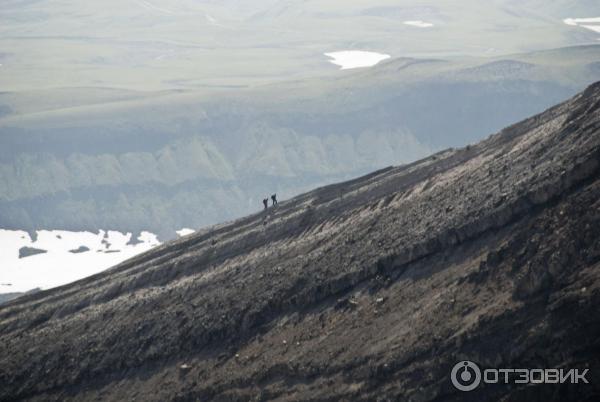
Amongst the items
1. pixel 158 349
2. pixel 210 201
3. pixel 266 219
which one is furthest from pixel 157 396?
pixel 210 201

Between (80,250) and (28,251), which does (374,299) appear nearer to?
(80,250)

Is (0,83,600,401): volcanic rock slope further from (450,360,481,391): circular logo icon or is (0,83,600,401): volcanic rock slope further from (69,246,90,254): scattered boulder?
(69,246,90,254): scattered boulder

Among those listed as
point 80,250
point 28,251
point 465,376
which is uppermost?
point 465,376

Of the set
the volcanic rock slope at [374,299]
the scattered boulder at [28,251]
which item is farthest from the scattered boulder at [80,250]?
the volcanic rock slope at [374,299]

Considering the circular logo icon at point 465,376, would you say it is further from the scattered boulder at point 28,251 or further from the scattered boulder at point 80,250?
the scattered boulder at point 28,251

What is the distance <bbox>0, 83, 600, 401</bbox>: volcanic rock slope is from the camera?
1313 inches

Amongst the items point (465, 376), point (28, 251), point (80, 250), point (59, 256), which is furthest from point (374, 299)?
point (28, 251)

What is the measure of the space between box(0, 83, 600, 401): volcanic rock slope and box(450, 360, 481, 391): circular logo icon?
0.95ft

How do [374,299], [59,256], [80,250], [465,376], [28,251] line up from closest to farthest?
1. [465,376]
2. [374,299]
3. [59,256]
4. [28,251]
5. [80,250]

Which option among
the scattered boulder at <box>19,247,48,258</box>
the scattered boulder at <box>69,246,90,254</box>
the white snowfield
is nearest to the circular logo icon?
the white snowfield

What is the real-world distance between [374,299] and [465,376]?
8.47 metres

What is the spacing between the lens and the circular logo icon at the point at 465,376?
32125 mm

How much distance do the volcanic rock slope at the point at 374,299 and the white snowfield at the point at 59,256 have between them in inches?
3314

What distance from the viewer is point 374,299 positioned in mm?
40531
